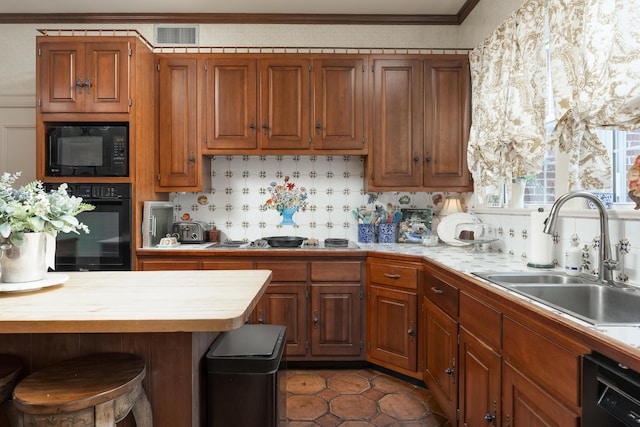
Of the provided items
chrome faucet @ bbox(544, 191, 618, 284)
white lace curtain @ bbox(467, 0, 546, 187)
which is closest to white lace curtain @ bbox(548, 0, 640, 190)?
chrome faucet @ bbox(544, 191, 618, 284)

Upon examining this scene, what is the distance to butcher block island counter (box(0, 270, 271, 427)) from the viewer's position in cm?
120

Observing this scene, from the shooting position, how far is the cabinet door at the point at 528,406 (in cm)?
121

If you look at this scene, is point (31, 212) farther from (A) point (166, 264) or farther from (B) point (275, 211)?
(B) point (275, 211)

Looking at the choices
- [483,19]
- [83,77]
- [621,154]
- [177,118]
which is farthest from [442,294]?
[83,77]

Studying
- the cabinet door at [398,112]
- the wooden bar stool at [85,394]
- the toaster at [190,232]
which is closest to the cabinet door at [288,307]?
the toaster at [190,232]

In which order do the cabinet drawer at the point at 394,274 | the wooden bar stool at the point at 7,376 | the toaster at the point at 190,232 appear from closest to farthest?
the wooden bar stool at the point at 7,376, the cabinet drawer at the point at 394,274, the toaster at the point at 190,232

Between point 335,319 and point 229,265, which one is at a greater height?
point 229,265

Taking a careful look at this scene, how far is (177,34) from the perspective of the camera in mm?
3646

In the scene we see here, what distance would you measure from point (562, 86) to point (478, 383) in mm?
1421

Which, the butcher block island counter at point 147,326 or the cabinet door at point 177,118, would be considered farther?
the cabinet door at point 177,118

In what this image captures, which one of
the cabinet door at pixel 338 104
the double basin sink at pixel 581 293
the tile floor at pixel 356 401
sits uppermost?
the cabinet door at pixel 338 104

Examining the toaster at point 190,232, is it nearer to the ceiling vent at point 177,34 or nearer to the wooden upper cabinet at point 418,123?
the wooden upper cabinet at point 418,123

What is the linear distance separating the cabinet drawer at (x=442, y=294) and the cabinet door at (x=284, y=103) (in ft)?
4.84

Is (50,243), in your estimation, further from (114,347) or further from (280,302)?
(280,302)
